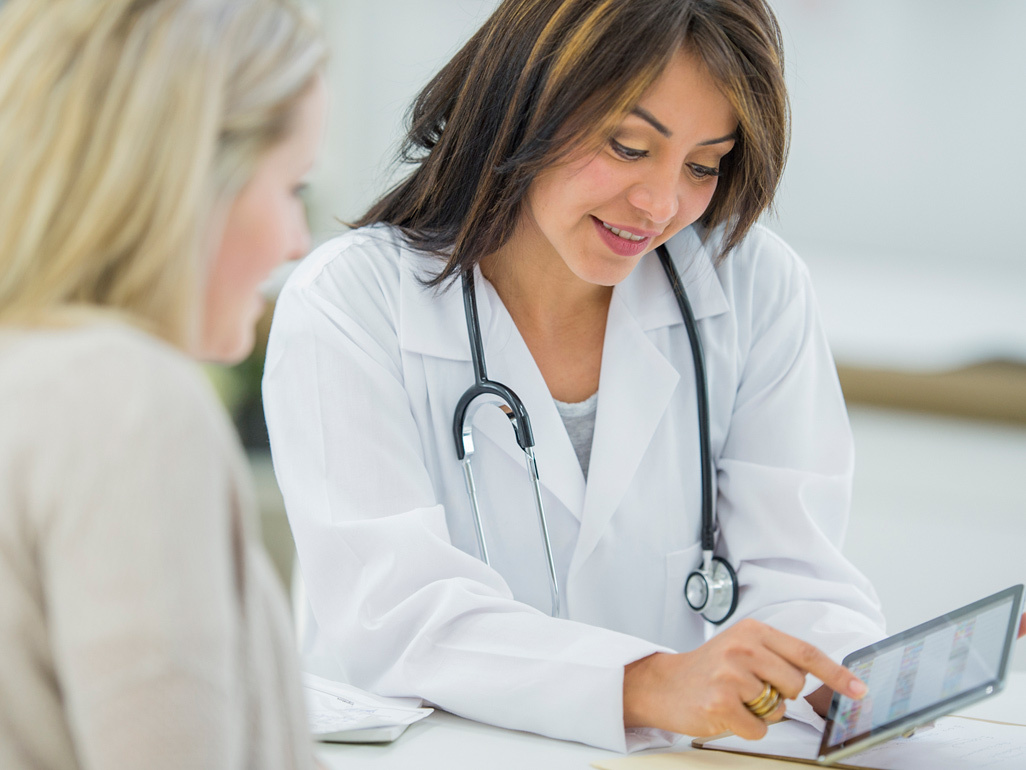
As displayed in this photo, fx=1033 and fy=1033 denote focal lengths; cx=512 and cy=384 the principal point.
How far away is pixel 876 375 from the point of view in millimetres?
2713

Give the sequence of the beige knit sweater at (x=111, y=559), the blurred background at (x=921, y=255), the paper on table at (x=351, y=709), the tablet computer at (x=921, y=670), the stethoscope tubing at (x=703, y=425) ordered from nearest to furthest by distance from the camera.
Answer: the beige knit sweater at (x=111, y=559) → the tablet computer at (x=921, y=670) → the paper on table at (x=351, y=709) → the stethoscope tubing at (x=703, y=425) → the blurred background at (x=921, y=255)

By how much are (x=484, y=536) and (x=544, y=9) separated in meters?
0.62

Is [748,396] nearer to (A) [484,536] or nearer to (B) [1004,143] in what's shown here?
(A) [484,536]

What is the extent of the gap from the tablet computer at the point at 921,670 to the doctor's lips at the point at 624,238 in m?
0.53

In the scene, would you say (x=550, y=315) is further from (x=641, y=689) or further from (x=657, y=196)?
(x=641, y=689)

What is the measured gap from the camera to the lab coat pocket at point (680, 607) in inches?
51.8

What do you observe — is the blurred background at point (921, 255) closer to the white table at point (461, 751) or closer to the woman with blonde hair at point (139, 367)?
the white table at point (461, 751)

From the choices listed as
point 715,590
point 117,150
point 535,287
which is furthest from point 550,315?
point 117,150

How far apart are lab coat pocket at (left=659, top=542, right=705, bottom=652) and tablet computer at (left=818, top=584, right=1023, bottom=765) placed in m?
0.38

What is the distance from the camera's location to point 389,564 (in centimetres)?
108

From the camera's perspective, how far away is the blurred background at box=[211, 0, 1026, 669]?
2.49 metres

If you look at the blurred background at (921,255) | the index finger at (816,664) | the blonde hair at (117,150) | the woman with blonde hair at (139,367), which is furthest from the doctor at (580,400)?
the blurred background at (921,255)

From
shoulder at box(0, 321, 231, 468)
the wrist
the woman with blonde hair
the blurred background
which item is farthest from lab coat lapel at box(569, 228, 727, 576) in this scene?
the blurred background

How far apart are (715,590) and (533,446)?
29cm
